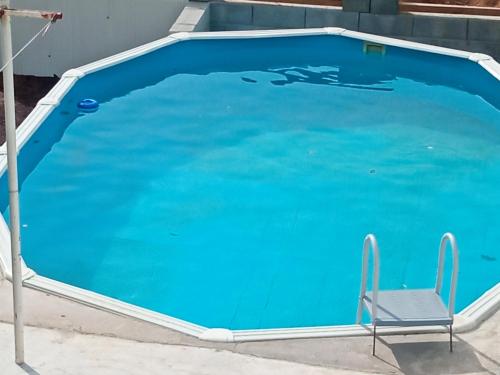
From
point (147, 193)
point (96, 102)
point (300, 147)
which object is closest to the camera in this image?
point (147, 193)

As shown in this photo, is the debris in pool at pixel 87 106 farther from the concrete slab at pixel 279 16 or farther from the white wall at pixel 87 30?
the concrete slab at pixel 279 16

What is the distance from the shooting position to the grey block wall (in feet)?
45.4

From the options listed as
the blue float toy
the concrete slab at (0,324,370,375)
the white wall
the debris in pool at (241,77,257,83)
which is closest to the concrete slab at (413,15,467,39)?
the debris in pool at (241,77,257,83)

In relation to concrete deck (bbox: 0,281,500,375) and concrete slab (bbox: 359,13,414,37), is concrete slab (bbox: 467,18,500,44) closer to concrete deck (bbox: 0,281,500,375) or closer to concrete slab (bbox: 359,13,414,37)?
concrete slab (bbox: 359,13,414,37)

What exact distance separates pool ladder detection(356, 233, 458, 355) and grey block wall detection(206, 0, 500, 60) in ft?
29.2

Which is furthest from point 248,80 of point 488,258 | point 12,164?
point 12,164

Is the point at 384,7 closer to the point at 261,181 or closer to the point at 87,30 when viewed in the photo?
the point at 87,30

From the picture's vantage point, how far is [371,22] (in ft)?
46.8

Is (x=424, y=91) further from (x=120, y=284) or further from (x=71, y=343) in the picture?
(x=71, y=343)

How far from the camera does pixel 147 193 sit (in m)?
9.12

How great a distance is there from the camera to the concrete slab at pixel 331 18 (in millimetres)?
14344

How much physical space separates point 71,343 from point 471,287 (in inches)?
146

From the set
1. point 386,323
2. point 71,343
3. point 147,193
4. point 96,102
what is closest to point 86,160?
point 147,193

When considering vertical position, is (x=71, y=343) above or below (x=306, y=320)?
above
